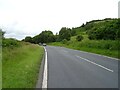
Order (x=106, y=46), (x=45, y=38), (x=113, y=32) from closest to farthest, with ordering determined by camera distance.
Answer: (x=106, y=46) → (x=113, y=32) → (x=45, y=38)

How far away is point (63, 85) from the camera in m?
10.6

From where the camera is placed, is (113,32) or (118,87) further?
(113,32)

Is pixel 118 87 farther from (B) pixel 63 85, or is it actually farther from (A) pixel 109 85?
(B) pixel 63 85

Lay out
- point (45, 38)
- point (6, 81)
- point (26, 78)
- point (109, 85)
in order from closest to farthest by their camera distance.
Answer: point (109, 85) < point (6, 81) < point (26, 78) < point (45, 38)

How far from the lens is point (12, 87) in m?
10.1

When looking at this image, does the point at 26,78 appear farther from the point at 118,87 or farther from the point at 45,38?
the point at 45,38

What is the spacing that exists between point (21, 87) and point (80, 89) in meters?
2.16

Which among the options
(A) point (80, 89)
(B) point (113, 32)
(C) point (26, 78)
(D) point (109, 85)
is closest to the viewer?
→ (A) point (80, 89)

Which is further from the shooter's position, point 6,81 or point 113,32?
point 113,32

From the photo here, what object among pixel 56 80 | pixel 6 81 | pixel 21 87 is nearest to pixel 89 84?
pixel 56 80

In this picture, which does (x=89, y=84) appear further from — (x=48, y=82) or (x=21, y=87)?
(x=21, y=87)

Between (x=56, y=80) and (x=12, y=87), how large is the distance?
2370 mm

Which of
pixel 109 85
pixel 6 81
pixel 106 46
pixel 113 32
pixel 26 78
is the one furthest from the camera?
pixel 113 32

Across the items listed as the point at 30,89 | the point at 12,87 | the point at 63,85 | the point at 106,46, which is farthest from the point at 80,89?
the point at 106,46
